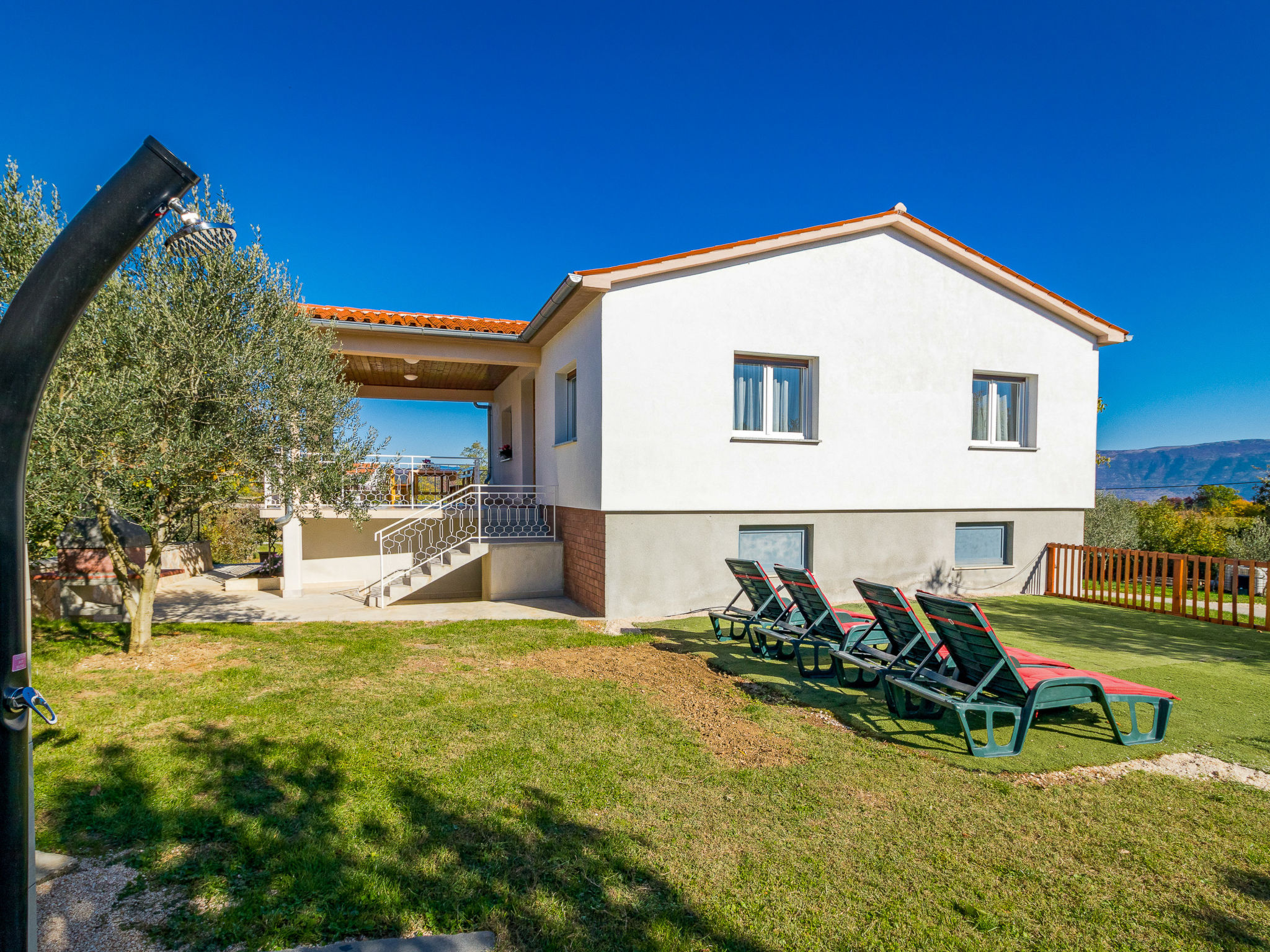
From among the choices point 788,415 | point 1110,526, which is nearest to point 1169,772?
point 788,415

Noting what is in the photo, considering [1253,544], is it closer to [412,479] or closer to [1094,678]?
[1094,678]

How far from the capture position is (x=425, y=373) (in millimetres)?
16672

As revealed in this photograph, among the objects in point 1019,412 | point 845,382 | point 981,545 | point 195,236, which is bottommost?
point 981,545

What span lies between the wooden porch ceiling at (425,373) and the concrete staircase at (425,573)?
4163 millimetres

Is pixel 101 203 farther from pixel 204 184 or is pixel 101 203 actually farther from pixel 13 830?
pixel 204 184

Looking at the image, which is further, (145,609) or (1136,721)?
(145,609)

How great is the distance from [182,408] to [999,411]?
13886mm

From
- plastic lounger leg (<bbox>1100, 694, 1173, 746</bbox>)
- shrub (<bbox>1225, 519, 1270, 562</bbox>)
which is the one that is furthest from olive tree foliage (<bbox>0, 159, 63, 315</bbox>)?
shrub (<bbox>1225, 519, 1270, 562</bbox>)

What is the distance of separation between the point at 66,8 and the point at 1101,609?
739 inches

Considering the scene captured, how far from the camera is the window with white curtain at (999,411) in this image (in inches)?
518

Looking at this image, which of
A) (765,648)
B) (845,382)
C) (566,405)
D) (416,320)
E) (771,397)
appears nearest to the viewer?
(765,648)

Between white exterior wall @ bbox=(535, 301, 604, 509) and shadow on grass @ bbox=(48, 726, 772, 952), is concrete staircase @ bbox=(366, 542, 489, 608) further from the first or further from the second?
shadow on grass @ bbox=(48, 726, 772, 952)

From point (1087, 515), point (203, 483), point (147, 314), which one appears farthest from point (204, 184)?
point (1087, 515)

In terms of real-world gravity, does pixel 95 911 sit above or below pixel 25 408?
below
